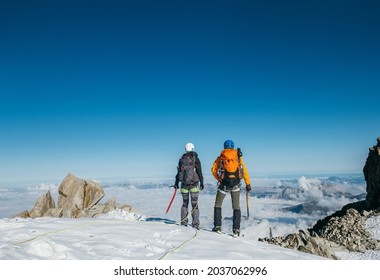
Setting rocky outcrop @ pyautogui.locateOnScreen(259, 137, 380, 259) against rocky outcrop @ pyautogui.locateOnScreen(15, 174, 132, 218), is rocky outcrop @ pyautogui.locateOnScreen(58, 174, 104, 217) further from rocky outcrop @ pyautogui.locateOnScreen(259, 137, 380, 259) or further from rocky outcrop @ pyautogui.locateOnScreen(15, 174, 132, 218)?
rocky outcrop @ pyautogui.locateOnScreen(259, 137, 380, 259)

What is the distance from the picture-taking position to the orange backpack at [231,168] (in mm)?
12992

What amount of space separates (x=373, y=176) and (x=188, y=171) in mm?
25776

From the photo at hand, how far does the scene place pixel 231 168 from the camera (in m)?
13.0

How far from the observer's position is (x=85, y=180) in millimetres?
32344

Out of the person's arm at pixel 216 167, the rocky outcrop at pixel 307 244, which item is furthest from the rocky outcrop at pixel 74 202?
the person's arm at pixel 216 167

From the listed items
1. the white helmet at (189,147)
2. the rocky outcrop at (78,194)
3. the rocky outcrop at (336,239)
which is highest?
the white helmet at (189,147)

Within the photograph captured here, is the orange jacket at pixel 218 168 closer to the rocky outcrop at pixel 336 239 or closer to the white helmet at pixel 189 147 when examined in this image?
the white helmet at pixel 189 147

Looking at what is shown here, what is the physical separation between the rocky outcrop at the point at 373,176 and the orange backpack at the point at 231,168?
23.0m

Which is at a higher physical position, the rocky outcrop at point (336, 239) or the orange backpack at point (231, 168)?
the orange backpack at point (231, 168)
